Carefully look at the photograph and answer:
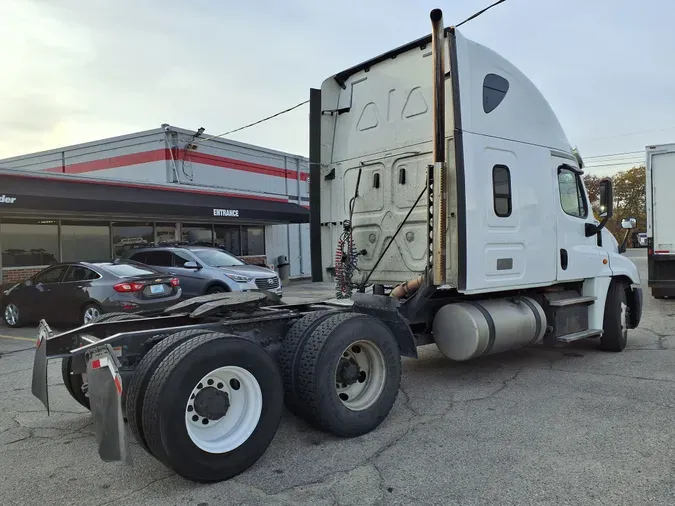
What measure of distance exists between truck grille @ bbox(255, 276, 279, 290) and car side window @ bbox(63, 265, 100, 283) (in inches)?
150

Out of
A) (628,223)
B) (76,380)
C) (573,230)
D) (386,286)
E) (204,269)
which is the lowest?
(76,380)

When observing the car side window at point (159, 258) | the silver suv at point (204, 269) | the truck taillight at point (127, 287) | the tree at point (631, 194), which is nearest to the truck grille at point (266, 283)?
the silver suv at point (204, 269)

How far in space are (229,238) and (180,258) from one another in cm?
725

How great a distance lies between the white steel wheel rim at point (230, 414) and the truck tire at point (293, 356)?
408 millimetres

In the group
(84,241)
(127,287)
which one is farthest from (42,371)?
(84,241)

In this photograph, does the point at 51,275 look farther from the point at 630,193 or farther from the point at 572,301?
the point at 630,193

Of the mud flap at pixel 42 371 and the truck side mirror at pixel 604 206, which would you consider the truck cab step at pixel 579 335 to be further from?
the mud flap at pixel 42 371

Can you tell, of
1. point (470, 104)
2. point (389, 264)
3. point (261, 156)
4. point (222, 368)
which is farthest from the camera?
point (261, 156)

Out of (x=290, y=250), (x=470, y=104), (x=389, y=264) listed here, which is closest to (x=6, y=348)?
(x=389, y=264)

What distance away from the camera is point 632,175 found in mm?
57219

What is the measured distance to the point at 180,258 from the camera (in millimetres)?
12180

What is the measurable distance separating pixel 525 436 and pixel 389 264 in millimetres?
2599

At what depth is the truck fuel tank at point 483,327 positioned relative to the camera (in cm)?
534

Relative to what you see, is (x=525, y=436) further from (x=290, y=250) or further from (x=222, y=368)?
(x=290, y=250)
